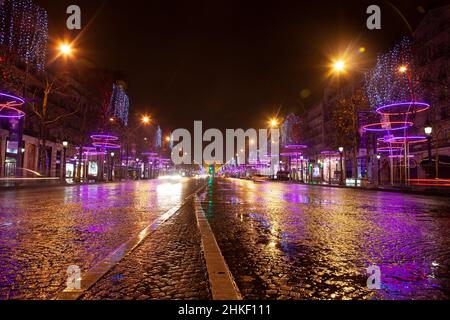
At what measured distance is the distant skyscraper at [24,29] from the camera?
86.1 feet

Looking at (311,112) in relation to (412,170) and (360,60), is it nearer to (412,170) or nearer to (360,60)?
(360,60)

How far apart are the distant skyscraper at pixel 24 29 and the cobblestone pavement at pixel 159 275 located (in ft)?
87.1

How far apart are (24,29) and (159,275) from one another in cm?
2977

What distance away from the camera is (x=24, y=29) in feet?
91.0

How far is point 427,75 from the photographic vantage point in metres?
43.7

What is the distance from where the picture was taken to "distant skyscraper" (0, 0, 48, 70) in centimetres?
2625

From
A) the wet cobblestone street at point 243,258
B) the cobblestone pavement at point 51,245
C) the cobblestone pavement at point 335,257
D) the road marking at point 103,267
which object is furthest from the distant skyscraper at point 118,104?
the road marking at point 103,267

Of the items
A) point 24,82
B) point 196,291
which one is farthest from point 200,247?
point 24,82

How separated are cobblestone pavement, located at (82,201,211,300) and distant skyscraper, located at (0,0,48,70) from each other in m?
26.6

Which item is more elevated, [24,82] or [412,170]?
[24,82]

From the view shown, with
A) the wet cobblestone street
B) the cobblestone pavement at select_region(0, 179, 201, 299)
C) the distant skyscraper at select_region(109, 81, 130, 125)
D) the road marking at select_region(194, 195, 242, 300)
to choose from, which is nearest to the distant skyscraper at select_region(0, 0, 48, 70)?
the cobblestone pavement at select_region(0, 179, 201, 299)

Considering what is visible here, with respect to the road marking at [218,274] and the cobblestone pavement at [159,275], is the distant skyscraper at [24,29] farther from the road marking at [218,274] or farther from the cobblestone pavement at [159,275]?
the road marking at [218,274]

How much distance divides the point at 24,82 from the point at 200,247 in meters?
31.2

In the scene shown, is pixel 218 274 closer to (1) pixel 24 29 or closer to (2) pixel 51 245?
(2) pixel 51 245
